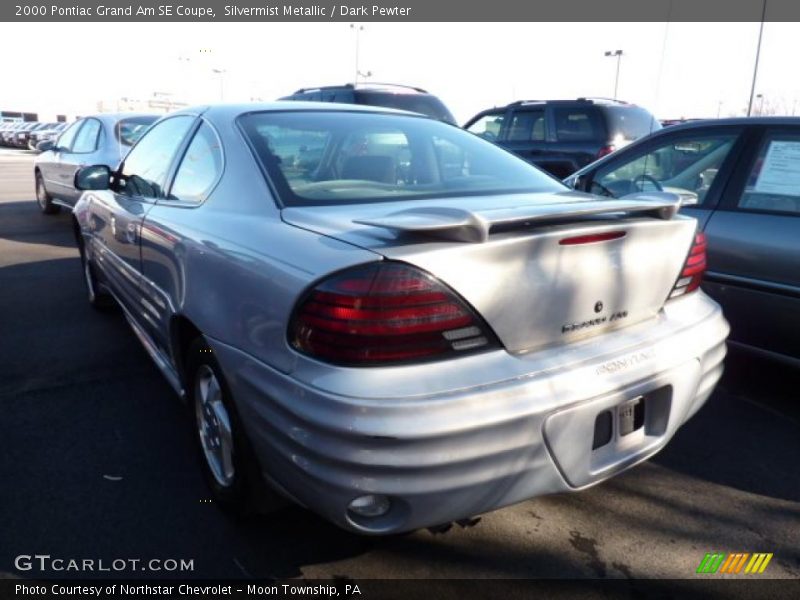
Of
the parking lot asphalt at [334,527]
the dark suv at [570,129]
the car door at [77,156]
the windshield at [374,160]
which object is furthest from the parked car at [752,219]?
the car door at [77,156]

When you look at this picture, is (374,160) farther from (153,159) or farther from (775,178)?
(775,178)

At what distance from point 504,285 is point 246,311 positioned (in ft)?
2.73

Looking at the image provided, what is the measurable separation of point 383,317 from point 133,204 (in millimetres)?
2322

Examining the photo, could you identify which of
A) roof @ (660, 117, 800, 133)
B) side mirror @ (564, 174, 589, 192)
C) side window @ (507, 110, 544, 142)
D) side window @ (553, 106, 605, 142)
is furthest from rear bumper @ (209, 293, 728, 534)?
side window @ (507, 110, 544, 142)

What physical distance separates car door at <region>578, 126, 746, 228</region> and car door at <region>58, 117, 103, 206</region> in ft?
21.6

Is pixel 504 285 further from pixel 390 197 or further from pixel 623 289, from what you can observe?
pixel 390 197

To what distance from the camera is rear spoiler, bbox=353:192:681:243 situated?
1.77m

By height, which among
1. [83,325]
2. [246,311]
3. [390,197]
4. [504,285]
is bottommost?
[83,325]

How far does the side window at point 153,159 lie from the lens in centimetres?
327

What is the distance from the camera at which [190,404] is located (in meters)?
2.72

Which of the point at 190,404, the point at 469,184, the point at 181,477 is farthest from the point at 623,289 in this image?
the point at 181,477

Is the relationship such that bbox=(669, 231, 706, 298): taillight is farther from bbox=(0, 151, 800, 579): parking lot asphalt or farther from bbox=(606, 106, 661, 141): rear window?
bbox=(606, 106, 661, 141): rear window

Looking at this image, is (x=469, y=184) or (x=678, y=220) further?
(x=469, y=184)

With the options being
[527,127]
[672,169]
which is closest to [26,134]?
[527,127]
